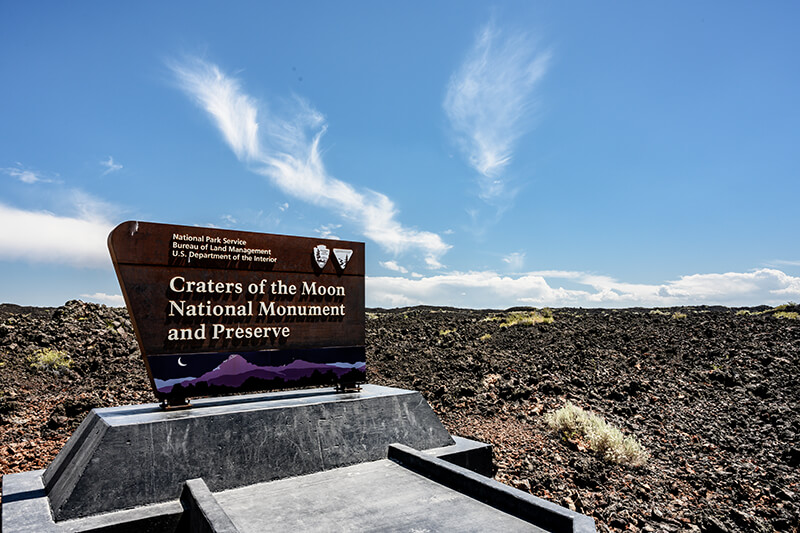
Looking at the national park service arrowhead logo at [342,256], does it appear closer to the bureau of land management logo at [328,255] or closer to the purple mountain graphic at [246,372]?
the bureau of land management logo at [328,255]

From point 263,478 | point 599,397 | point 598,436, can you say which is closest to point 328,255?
point 263,478

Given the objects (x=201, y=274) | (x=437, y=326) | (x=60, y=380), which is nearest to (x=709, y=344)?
(x=437, y=326)

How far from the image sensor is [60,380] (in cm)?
1179

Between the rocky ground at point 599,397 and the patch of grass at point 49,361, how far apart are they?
0.13m

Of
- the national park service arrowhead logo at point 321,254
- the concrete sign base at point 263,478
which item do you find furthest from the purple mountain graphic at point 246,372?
the national park service arrowhead logo at point 321,254

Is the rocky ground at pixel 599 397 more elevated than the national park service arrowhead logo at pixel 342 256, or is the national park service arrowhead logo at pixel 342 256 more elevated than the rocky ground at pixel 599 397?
the national park service arrowhead logo at pixel 342 256

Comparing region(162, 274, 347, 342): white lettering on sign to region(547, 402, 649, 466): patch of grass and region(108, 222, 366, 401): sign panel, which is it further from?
region(547, 402, 649, 466): patch of grass

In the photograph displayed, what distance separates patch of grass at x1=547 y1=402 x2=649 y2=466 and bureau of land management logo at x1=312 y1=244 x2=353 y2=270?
4.51 metres

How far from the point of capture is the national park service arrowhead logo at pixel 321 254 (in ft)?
21.1

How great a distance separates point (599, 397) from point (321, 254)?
6583 mm

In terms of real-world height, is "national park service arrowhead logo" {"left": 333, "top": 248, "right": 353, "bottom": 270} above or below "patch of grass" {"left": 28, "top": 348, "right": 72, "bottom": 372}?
above

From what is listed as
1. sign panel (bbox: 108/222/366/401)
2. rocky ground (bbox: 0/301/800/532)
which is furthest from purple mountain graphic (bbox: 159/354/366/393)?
rocky ground (bbox: 0/301/800/532)

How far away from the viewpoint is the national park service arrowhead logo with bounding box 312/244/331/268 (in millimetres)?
6441

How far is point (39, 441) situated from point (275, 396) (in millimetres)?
4405
